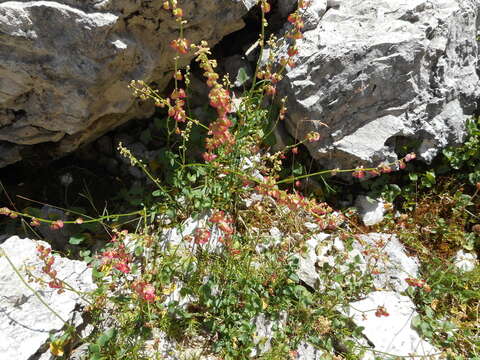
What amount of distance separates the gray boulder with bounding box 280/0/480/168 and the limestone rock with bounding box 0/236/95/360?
2.27 meters

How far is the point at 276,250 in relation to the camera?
2.99m

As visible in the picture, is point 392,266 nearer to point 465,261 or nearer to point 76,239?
point 465,261

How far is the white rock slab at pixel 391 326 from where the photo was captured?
2.82 m

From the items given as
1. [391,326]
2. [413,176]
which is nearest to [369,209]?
[413,176]

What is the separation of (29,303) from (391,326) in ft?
8.97

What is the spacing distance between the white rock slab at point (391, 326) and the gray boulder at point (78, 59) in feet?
8.23

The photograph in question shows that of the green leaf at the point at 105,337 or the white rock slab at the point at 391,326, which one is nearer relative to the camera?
the green leaf at the point at 105,337

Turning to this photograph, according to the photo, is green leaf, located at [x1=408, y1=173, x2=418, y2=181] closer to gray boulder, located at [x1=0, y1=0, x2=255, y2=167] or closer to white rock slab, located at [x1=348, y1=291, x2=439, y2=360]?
white rock slab, located at [x1=348, y1=291, x2=439, y2=360]

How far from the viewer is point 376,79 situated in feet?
10.6

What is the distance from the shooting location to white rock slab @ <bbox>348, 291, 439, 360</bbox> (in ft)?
9.26

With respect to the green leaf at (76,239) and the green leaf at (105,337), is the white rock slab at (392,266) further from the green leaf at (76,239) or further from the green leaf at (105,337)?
the green leaf at (76,239)

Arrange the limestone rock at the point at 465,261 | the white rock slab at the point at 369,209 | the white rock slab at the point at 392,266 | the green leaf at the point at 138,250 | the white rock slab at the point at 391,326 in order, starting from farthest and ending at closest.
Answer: the white rock slab at the point at 369,209 → the limestone rock at the point at 465,261 → the white rock slab at the point at 392,266 → the white rock slab at the point at 391,326 → the green leaf at the point at 138,250

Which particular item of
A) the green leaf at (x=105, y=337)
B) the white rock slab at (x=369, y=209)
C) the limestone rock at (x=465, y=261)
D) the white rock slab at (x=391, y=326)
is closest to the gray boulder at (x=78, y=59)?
the green leaf at (x=105, y=337)

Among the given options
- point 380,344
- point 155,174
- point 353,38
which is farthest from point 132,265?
point 353,38
